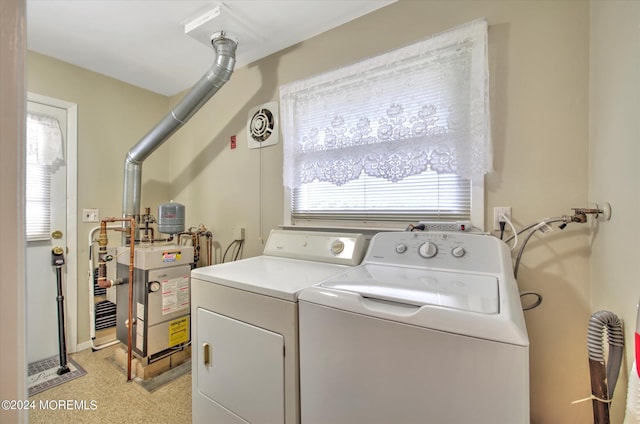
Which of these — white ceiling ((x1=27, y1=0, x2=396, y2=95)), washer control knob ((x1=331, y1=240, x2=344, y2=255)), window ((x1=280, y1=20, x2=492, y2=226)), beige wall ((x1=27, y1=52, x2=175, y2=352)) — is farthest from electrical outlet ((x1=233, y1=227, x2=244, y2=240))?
white ceiling ((x1=27, y1=0, x2=396, y2=95))

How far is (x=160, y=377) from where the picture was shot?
78.9 inches

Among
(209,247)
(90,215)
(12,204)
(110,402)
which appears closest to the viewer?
(12,204)

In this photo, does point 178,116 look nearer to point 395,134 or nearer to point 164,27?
point 164,27

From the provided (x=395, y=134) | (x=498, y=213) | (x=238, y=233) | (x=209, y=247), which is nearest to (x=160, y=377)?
(x=209, y=247)

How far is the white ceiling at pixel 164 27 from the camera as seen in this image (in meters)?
1.67

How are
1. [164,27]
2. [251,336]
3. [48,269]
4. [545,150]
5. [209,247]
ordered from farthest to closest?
[209,247] < [48,269] < [164,27] < [545,150] < [251,336]

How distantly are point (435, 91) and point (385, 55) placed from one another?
1.32 feet

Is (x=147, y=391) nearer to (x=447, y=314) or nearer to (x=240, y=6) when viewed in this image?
(x=447, y=314)

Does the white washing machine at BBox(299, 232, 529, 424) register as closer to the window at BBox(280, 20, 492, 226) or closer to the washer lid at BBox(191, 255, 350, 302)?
the washer lid at BBox(191, 255, 350, 302)

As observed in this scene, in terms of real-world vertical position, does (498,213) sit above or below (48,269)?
above

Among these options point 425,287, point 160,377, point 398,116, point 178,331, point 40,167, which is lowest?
point 160,377

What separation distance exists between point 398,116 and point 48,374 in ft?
10.3

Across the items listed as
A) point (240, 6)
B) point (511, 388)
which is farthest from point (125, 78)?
point (511, 388)

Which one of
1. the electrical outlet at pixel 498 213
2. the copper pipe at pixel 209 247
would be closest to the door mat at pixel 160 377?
the copper pipe at pixel 209 247
